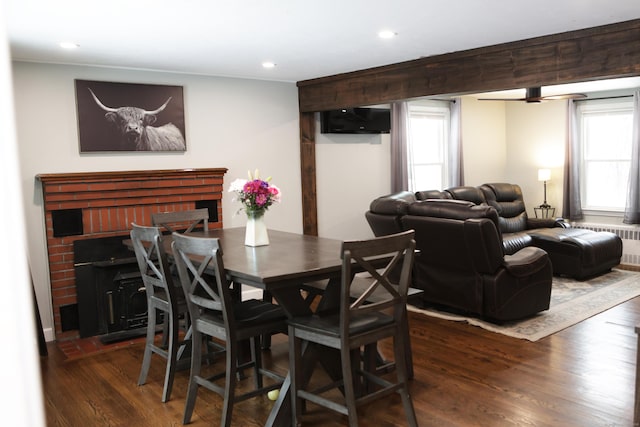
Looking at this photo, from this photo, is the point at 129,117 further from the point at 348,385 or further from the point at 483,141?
Result: the point at 483,141

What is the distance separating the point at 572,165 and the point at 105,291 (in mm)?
6400

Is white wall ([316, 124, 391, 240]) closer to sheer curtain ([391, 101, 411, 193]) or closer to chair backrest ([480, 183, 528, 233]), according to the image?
sheer curtain ([391, 101, 411, 193])

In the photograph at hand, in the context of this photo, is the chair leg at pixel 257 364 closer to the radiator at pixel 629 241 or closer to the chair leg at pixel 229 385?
the chair leg at pixel 229 385

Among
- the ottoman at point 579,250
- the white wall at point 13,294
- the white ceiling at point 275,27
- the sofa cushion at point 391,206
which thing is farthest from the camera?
the ottoman at point 579,250

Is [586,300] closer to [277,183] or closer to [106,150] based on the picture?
[277,183]

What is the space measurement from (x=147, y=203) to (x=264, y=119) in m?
1.60

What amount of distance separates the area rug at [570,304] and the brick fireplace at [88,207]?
8.40 ft

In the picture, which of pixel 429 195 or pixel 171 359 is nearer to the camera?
pixel 171 359

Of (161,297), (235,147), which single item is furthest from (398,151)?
(161,297)

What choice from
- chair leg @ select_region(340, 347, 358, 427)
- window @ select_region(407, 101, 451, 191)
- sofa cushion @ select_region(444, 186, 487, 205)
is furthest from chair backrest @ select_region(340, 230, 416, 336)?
window @ select_region(407, 101, 451, 191)

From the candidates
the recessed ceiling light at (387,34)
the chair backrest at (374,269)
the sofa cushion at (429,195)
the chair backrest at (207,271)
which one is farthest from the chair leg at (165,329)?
the sofa cushion at (429,195)

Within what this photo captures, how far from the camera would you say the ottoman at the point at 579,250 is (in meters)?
6.44

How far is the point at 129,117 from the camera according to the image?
518 cm

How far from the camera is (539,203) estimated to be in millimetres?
8711
